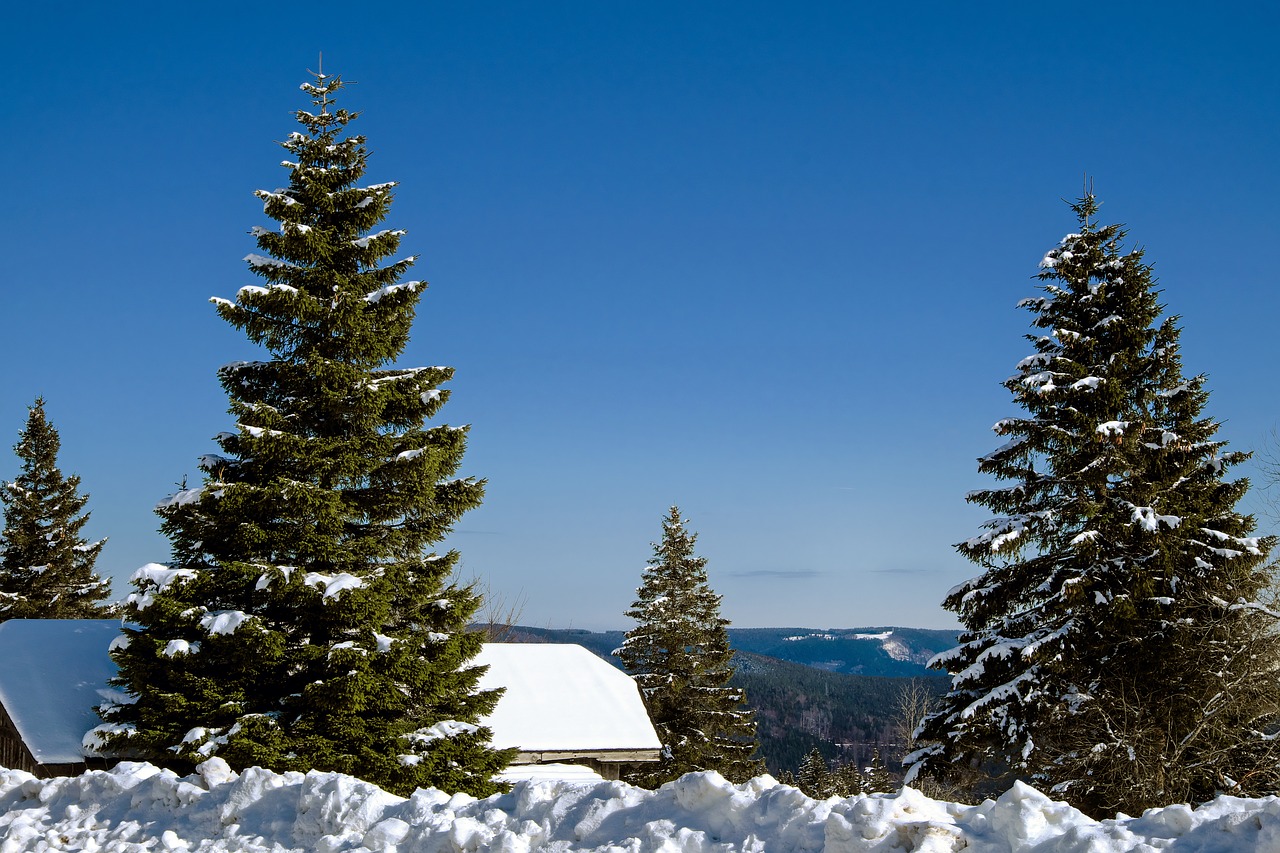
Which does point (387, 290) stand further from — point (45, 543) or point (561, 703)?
point (45, 543)

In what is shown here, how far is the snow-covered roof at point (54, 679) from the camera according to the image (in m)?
14.4

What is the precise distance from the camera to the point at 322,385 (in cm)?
1453

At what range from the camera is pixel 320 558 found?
46.3 feet

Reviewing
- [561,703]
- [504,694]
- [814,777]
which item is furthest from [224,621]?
[814,777]

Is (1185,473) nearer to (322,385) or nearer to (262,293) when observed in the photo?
(322,385)

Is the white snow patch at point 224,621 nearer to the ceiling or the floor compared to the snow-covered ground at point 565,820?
nearer to the ceiling

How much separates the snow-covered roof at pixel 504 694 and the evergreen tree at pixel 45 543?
54.9 feet

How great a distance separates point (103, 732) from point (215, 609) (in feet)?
7.14

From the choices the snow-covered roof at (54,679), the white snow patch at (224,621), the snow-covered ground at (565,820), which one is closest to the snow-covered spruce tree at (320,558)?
the white snow patch at (224,621)

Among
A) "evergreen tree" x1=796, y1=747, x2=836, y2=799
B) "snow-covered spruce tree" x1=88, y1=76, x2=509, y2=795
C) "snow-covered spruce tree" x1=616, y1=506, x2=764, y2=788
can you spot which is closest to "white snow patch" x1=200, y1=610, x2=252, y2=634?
"snow-covered spruce tree" x1=88, y1=76, x2=509, y2=795

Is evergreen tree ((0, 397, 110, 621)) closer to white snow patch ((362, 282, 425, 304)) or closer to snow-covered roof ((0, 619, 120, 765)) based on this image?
snow-covered roof ((0, 619, 120, 765))

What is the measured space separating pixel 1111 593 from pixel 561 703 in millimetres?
10948

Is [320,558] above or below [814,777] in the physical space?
above

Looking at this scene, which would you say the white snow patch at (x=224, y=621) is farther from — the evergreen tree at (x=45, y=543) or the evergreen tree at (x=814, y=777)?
the evergreen tree at (x=814, y=777)
